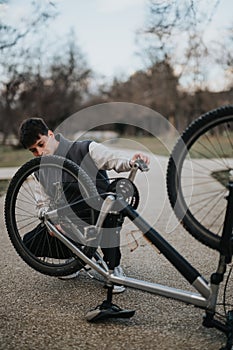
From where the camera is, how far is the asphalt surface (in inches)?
108

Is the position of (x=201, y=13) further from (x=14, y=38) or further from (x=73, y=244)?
(x=14, y=38)

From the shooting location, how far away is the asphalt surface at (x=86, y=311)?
2.74 m

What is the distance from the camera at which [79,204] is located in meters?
3.18

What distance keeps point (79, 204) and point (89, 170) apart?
0.45 meters

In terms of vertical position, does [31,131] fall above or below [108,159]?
above

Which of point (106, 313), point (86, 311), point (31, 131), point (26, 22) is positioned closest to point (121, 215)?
point (106, 313)

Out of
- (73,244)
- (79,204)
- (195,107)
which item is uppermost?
(195,107)

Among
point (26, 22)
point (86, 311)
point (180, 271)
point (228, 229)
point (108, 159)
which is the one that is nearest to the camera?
point (228, 229)

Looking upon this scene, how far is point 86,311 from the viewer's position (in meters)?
3.24

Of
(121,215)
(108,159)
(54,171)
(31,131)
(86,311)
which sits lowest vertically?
(86,311)

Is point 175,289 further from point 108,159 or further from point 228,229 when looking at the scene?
point 108,159

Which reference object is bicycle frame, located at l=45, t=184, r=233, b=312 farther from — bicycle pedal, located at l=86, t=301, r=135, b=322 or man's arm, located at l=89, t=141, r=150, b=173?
man's arm, located at l=89, t=141, r=150, b=173

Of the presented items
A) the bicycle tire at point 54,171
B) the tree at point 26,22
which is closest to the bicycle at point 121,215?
the bicycle tire at point 54,171

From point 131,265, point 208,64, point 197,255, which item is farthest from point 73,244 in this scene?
point 208,64
